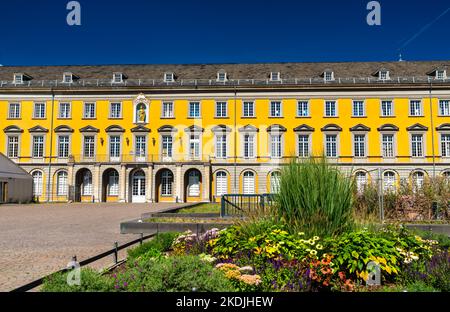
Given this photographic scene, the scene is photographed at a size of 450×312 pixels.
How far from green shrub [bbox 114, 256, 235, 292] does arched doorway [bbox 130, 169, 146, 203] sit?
103 ft

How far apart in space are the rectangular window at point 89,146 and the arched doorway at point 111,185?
8.22ft

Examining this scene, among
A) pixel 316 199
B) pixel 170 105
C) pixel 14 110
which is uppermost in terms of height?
pixel 170 105

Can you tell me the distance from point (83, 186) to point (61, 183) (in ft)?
7.12

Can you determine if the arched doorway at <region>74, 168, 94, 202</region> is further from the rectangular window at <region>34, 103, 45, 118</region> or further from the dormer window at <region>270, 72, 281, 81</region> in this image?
the dormer window at <region>270, 72, 281, 81</region>

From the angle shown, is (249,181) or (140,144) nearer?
(249,181)

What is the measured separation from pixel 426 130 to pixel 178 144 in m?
22.2

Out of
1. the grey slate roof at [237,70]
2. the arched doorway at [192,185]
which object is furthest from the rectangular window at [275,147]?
the arched doorway at [192,185]

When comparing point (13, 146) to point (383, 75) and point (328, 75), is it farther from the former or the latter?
point (383, 75)

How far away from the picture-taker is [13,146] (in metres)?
37.0

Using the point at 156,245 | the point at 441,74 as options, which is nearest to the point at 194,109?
the point at 441,74

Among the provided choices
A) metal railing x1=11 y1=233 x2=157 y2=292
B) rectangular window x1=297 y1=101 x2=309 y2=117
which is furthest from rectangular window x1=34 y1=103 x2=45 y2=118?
metal railing x1=11 y1=233 x2=157 y2=292
